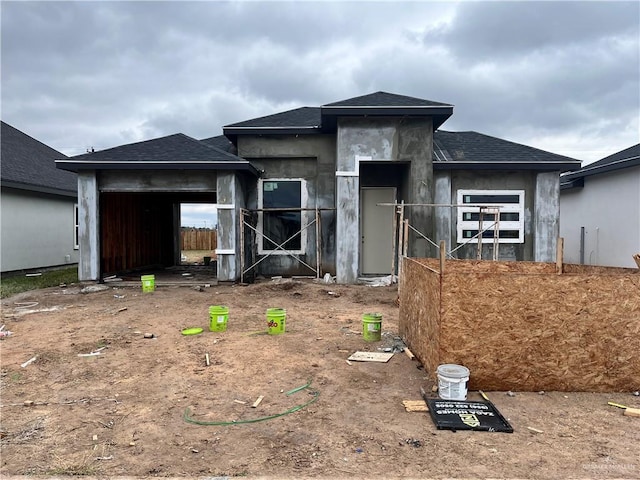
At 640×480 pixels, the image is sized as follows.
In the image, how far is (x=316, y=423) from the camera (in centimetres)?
371

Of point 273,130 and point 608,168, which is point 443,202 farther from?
point 608,168

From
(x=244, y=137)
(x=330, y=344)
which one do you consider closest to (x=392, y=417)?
(x=330, y=344)

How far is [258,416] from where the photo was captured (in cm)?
384

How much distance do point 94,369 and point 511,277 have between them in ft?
16.1

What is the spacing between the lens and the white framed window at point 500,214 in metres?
12.6

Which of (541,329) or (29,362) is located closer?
(541,329)

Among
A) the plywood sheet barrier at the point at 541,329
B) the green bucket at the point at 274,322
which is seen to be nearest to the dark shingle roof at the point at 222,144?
→ the green bucket at the point at 274,322

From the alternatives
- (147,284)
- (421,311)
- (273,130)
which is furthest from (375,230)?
(421,311)

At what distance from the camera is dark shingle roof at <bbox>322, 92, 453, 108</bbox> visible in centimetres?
1133

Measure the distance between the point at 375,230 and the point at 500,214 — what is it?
12.3 feet

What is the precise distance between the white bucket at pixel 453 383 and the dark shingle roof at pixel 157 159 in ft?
27.8

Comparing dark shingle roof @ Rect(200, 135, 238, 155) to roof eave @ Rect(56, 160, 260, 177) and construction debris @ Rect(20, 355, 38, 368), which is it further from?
construction debris @ Rect(20, 355, 38, 368)

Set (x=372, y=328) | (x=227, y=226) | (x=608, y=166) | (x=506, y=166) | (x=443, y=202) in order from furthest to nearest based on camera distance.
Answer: (x=608, y=166)
(x=443, y=202)
(x=506, y=166)
(x=227, y=226)
(x=372, y=328)

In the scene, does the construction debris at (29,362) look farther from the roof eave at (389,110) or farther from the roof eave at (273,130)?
the roof eave at (273,130)
